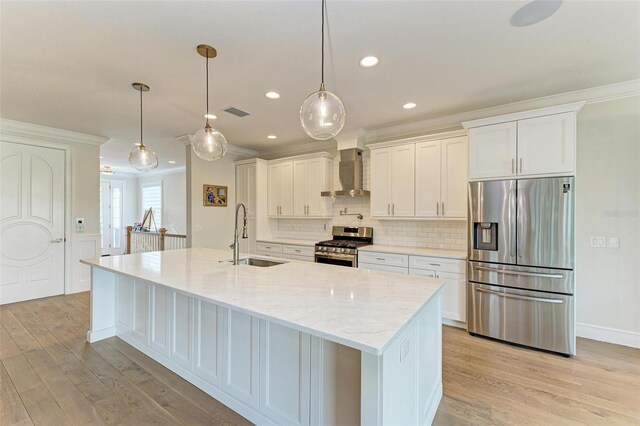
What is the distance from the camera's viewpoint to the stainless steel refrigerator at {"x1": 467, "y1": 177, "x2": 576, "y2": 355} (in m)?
2.77

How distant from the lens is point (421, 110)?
3619mm

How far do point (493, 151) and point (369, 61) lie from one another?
1779 mm

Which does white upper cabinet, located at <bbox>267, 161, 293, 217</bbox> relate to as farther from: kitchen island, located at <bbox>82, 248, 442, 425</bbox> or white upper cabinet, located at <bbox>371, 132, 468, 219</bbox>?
kitchen island, located at <bbox>82, 248, 442, 425</bbox>

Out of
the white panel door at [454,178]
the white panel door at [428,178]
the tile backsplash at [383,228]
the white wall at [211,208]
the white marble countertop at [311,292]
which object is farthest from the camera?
the white wall at [211,208]

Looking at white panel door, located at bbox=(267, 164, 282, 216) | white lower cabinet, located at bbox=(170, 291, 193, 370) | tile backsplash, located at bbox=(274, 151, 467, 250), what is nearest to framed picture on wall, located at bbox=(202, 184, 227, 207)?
white panel door, located at bbox=(267, 164, 282, 216)

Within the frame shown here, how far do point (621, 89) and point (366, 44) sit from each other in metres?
Result: 2.83

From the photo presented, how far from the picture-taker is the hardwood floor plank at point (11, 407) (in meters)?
1.86

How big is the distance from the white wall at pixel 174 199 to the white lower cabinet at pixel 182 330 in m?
6.94

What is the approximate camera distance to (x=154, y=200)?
9.61 meters

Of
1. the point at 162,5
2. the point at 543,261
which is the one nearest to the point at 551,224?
the point at 543,261

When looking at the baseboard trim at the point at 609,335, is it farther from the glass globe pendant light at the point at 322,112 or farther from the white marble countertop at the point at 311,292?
the glass globe pendant light at the point at 322,112

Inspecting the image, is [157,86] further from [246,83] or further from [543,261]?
[543,261]

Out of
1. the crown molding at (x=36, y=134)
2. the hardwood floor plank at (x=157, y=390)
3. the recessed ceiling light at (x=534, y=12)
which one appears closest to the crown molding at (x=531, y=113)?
the recessed ceiling light at (x=534, y=12)

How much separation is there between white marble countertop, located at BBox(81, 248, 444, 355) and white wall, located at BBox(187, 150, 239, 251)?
93.7 inches
